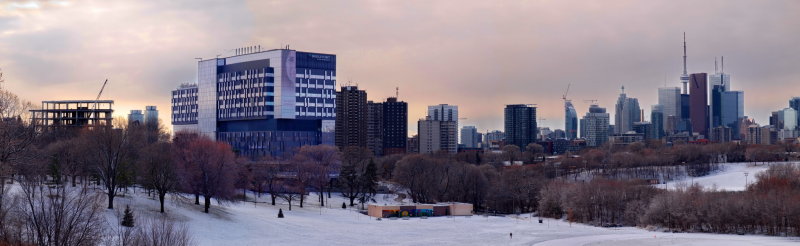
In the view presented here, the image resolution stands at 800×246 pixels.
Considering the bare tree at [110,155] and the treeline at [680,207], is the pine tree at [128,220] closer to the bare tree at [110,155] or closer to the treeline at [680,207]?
the bare tree at [110,155]

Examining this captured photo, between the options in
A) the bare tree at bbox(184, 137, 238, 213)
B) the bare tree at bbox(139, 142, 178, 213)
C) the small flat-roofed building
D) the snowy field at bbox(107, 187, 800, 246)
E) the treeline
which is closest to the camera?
the snowy field at bbox(107, 187, 800, 246)

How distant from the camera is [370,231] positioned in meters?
105

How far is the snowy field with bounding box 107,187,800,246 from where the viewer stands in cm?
9328

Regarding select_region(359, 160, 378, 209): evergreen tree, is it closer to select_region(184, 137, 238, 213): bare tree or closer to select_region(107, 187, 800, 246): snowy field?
select_region(107, 187, 800, 246): snowy field

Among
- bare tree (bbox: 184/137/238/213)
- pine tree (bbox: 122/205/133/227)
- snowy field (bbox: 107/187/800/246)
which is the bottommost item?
snowy field (bbox: 107/187/800/246)

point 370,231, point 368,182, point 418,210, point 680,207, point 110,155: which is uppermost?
point 110,155

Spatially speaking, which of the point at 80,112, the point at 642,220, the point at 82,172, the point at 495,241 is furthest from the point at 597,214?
the point at 80,112

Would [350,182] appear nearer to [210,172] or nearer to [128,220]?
[210,172]

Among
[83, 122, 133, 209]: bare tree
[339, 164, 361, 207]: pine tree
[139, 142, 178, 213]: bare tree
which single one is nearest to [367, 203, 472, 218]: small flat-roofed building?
[339, 164, 361, 207]: pine tree

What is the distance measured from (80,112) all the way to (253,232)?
11698cm

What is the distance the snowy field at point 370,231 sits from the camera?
9328cm

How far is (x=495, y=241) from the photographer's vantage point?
9800 centimetres

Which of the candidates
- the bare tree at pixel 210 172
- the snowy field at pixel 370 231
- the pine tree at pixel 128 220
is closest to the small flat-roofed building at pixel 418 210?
the snowy field at pixel 370 231

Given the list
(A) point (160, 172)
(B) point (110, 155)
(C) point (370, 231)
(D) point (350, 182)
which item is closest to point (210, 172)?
(A) point (160, 172)
